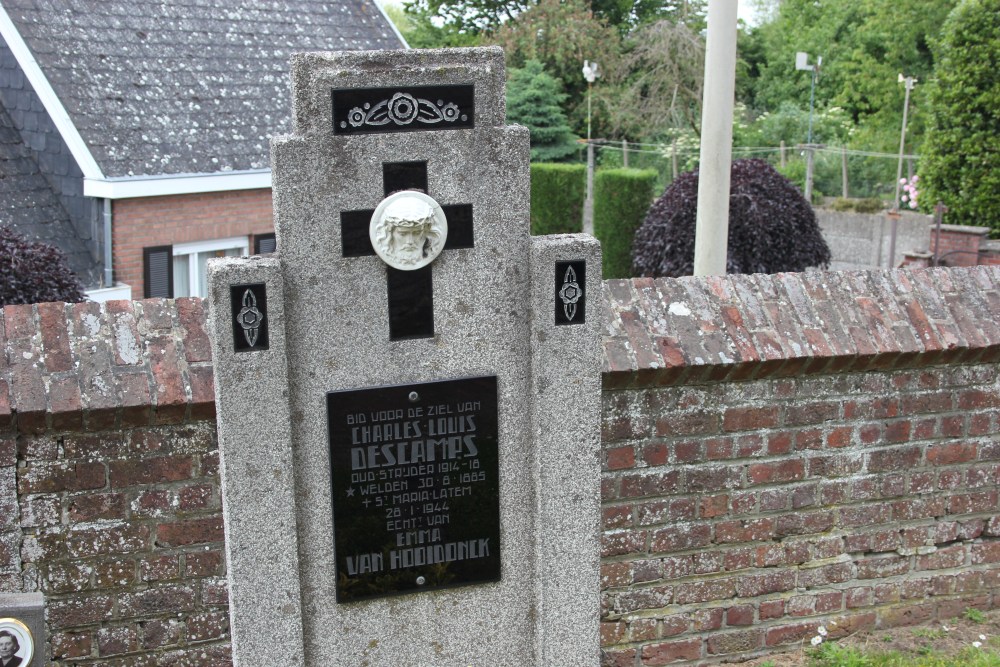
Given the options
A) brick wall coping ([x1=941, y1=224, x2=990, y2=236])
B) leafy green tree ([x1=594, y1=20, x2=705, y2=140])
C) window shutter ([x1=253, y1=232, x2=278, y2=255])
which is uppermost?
leafy green tree ([x1=594, y1=20, x2=705, y2=140])

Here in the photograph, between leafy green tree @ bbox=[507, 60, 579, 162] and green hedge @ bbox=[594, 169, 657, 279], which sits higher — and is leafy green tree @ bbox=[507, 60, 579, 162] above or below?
above

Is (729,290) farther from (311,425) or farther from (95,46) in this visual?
(95,46)

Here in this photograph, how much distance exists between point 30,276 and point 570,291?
4.77 metres

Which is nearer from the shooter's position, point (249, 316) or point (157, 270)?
point (249, 316)

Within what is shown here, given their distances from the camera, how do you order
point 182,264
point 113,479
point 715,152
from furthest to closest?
1. point 182,264
2. point 715,152
3. point 113,479

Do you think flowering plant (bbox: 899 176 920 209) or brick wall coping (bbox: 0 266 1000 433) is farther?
flowering plant (bbox: 899 176 920 209)

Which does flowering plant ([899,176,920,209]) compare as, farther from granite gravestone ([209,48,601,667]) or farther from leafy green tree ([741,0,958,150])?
granite gravestone ([209,48,601,667])

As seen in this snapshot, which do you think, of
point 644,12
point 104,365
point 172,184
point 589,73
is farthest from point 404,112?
point 644,12

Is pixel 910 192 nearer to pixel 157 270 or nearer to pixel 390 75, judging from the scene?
pixel 157 270

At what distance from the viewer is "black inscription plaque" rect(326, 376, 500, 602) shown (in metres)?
3.37

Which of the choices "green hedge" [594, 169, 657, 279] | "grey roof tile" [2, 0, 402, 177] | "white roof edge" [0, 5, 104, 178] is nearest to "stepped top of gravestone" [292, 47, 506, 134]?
"grey roof tile" [2, 0, 402, 177]

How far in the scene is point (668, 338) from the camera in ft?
14.0

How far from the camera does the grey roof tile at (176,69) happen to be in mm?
12234

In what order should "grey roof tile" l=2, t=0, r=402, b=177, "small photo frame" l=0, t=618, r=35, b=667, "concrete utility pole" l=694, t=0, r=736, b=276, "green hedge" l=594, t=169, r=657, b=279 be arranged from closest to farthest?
"small photo frame" l=0, t=618, r=35, b=667
"concrete utility pole" l=694, t=0, r=736, b=276
"grey roof tile" l=2, t=0, r=402, b=177
"green hedge" l=594, t=169, r=657, b=279
